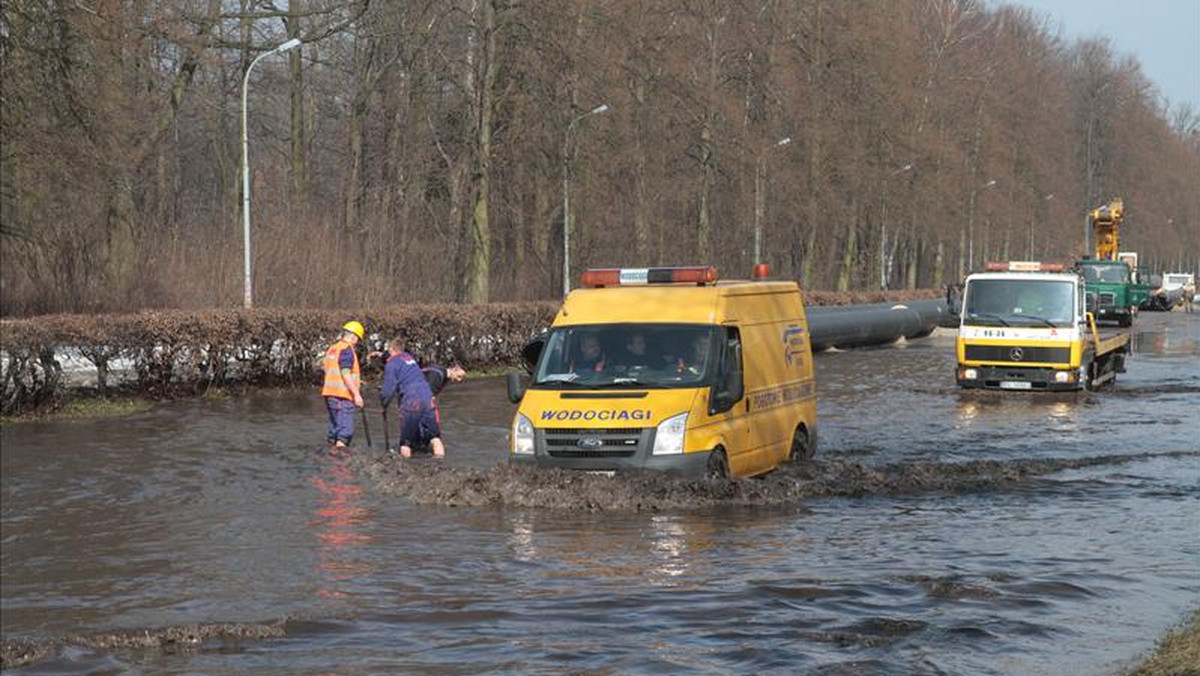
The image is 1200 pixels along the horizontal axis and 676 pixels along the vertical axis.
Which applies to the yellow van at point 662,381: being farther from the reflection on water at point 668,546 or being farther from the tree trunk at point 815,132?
the tree trunk at point 815,132

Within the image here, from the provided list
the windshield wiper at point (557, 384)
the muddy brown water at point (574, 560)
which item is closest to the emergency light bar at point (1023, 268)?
→ the muddy brown water at point (574, 560)

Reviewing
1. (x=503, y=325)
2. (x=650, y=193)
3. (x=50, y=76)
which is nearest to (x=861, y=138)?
(x=650, y=193)

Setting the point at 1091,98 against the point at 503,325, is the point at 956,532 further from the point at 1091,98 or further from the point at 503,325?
the point at 1091,98

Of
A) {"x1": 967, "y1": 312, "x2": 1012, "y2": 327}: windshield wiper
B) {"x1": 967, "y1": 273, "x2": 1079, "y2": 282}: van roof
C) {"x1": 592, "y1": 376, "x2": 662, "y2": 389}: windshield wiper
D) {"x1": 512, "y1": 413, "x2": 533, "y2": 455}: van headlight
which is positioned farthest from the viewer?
{"x1": 967, "y1": 312, "x2": 1012, "y2": 327}: windshield wiper

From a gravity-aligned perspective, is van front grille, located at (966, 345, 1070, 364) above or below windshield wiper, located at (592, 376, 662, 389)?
below

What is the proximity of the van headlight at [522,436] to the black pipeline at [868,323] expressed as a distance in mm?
26761

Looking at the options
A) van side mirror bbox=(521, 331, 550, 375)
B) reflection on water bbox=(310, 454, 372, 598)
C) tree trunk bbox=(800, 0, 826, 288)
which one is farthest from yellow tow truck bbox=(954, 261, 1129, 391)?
tree trunk bbox=(800, 0, 826, 288)

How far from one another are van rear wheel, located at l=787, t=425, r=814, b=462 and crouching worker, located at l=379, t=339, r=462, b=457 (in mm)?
3727

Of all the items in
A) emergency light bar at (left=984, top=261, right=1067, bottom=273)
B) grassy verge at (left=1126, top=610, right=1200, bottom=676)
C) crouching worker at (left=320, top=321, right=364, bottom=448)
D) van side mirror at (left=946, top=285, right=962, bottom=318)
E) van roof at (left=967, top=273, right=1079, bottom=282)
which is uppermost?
emergency light bar at (left=984, top=261, right=1067, bottom=273)

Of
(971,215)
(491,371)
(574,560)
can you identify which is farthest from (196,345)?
(971,215)

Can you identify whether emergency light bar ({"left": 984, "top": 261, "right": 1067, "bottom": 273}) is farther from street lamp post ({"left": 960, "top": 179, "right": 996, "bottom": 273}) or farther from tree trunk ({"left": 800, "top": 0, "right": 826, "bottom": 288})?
street lamp post ({"left": 960, "top": 179, "right": 996, "bottom": 273})

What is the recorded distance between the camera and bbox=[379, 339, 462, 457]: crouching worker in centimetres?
1686

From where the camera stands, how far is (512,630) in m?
10.1

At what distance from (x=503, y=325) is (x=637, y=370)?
18280 mm
